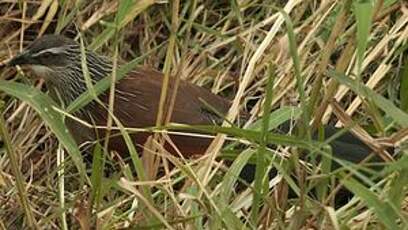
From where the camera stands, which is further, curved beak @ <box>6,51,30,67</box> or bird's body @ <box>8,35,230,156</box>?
curved beak @ <box>6,51,30,67</box>

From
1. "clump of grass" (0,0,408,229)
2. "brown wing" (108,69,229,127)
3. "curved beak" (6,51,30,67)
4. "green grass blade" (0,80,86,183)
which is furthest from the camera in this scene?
"curved beak" (6,51,30,67)

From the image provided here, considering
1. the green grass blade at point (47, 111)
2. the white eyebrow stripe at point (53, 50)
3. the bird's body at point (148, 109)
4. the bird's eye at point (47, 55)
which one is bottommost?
the bird's body at point (148, 109)

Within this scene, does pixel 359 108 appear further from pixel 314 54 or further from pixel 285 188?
pixel 285 188

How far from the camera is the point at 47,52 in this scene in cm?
301

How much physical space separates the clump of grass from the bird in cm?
7

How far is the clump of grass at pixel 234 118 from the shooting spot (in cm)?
168

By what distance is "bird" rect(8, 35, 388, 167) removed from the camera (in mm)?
2637

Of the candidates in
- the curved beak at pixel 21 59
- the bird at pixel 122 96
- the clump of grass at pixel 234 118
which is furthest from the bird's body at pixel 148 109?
the curved beak at pixel 21 59

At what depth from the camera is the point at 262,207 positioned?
1.94 meters

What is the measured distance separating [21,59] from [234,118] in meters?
0.95

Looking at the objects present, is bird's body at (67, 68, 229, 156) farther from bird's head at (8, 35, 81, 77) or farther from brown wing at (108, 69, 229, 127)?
bird's head at (8, 35, 81, 77)

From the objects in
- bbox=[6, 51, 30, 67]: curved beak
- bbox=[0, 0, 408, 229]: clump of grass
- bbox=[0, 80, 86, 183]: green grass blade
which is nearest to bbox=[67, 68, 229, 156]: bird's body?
bbox=[0, 0, 408, 229]: clump of grass

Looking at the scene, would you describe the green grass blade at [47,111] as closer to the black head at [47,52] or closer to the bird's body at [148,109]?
the bird's body at [148,109]

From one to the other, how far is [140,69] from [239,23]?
1.01ft
